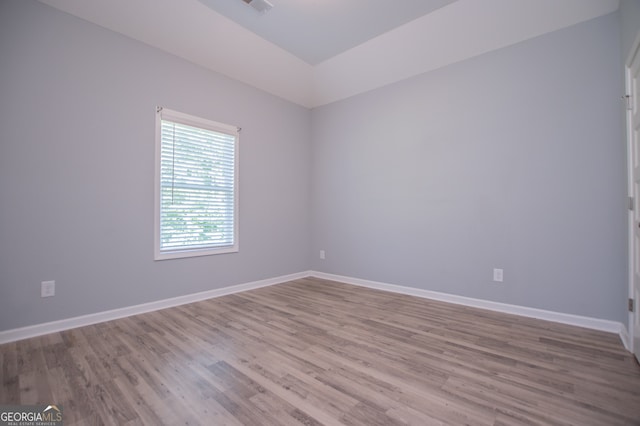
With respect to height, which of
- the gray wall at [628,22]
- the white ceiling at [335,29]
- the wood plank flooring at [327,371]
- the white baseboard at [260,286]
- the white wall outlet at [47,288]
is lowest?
the wood plank flooring at [327,371]

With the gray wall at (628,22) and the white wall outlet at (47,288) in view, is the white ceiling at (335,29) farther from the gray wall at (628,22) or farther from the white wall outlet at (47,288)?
the white wall outlet at (47,288)

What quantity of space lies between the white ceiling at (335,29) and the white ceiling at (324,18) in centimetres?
1

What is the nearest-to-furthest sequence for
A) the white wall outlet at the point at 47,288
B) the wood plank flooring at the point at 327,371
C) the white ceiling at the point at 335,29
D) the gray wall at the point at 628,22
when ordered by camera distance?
the wood plank flooring at the point at 327,371 < the gray wall at the point at 628,22 < the white wall outlet at the point at 47,288 < the white ceiling at the point at 335,29

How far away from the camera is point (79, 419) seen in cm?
137

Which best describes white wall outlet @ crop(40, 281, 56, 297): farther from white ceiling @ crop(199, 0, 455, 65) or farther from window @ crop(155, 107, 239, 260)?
white ceiling @ crop(199, 0, 455, 65)

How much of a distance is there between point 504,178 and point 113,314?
4.13 meters

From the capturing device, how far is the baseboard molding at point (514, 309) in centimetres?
243

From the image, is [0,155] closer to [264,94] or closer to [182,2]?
[182,2]

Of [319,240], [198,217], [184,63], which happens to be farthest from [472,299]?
[184,63]

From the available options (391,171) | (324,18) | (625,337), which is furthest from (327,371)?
(324,18)

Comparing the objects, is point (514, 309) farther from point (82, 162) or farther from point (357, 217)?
point (82, 162)

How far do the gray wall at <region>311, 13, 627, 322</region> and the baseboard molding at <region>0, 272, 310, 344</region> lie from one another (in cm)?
175

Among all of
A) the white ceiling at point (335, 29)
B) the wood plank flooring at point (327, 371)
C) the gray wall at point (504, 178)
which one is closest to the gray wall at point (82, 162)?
the white ceiling at point (335, 29)

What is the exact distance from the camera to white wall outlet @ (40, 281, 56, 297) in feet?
7.79
